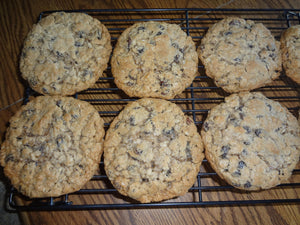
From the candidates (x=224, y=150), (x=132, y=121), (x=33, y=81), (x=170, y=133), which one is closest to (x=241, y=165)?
(x=224, y=150)

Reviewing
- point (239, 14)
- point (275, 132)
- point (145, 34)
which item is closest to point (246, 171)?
point (275, 132)

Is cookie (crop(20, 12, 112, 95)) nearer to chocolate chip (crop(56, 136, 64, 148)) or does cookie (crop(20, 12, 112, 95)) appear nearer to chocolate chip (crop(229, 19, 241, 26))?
chocolate chip (crop(56, 136, 64, 148))

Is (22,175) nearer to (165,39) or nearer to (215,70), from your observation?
(165,39)

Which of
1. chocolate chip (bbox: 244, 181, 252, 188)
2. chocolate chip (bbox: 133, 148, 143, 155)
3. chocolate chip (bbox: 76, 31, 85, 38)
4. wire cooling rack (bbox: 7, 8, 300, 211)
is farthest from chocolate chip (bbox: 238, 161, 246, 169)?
chocolate chip (bbox: 76, 31, 85, 38)

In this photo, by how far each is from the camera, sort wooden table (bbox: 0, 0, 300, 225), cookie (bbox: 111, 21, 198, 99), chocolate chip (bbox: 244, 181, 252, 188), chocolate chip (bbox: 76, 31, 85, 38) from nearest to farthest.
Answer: chocolate chip (bbox: 244, 181, 252, 188), cookie (bbox: 111, 21, 198, 99), chocolate chip (bbox: 76, 31, 85, 38), wooden table (bbox: 0, 0, 300, 225)

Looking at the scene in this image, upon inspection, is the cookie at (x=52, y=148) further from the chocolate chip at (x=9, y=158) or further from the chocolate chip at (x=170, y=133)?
the chocolate chip at (x=170, y=133)

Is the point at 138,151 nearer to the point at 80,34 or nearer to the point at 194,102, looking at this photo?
the point at 194,102
